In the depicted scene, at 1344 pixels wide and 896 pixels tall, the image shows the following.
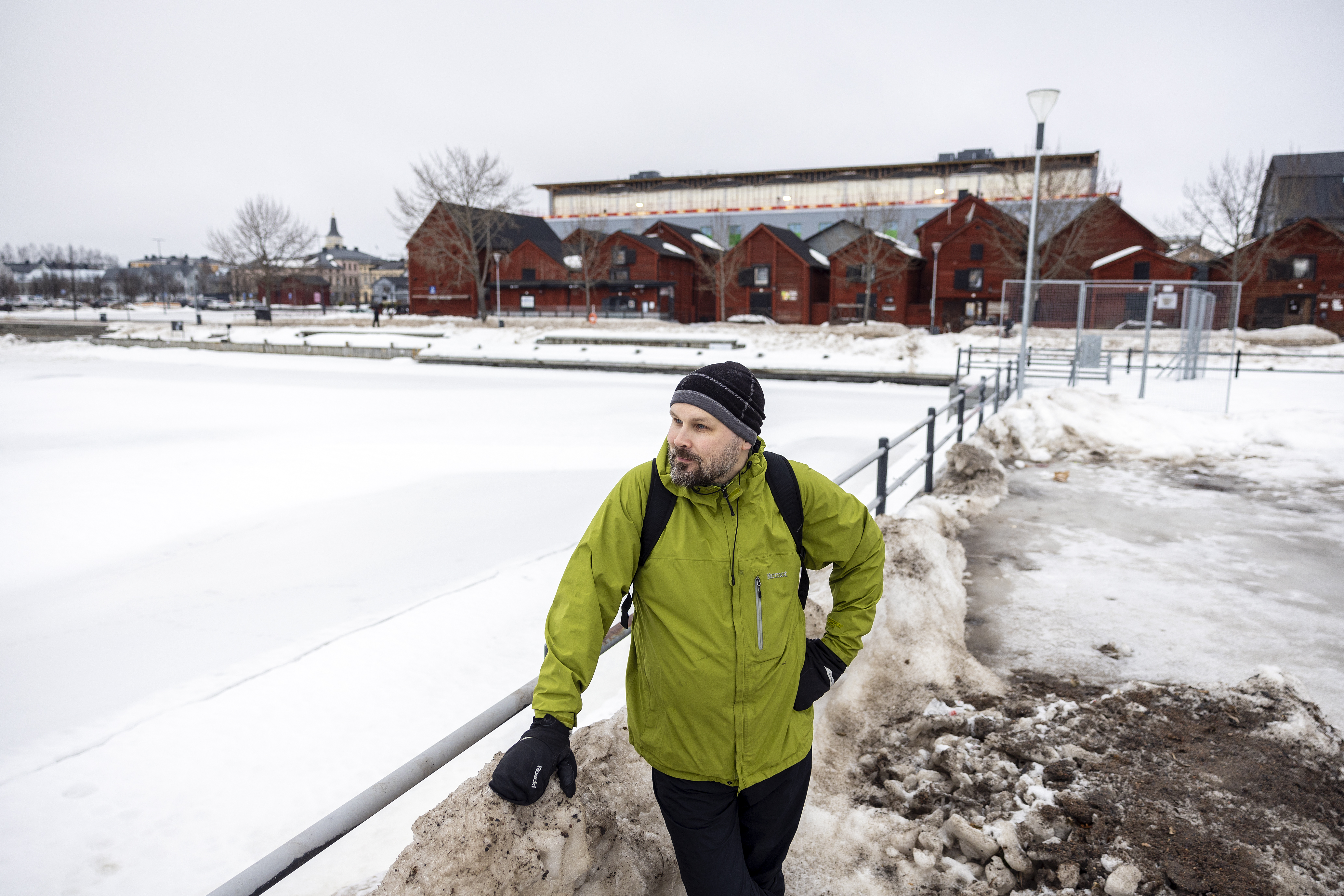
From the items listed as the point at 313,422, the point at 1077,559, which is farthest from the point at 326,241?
the point at 1077,559

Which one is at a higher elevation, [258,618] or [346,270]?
[346,270]

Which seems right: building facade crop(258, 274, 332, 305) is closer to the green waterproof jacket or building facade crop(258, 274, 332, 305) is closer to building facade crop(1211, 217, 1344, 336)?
building facade crop(1211, 217, 1344, 336)

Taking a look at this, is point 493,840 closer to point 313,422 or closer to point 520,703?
point 520,703

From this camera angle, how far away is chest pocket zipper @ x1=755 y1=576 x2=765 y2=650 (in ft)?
6.90

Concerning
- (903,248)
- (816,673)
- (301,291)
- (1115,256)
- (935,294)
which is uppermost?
(903,248)

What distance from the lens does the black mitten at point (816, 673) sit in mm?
2330

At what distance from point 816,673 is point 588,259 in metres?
52.2

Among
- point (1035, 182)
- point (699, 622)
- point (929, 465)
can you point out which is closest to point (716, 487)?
point (699, 622)

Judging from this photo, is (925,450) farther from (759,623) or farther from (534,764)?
(534,764)

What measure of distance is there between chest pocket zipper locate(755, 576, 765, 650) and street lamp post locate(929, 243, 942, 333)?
44023mm

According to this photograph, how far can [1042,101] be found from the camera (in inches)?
580

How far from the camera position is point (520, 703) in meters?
2.38

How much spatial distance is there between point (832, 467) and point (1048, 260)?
129 ft

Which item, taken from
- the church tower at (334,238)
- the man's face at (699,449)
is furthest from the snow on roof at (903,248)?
the church tower at (334,238)
